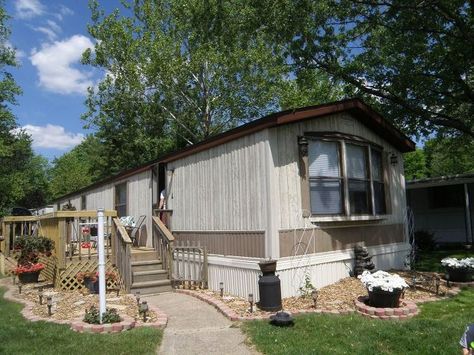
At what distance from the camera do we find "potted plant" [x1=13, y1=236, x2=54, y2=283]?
33.8 feet

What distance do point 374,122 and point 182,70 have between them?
15065 millimetres

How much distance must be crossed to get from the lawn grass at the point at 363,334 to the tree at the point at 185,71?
1695cm

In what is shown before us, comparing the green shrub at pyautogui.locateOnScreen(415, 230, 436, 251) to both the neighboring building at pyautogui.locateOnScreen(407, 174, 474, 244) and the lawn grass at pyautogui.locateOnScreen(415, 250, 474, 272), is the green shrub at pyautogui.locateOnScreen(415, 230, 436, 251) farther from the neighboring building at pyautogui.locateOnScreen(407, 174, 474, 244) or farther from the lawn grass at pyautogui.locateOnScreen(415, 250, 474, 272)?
the lawn grass at pyautogui.locateOnScreen(415, 250, 474, 272)

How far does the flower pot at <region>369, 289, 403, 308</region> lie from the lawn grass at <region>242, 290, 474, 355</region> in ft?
1.25

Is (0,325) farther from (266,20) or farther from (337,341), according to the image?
(266,20)

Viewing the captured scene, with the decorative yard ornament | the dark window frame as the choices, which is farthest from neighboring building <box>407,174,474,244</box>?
the dark window frame

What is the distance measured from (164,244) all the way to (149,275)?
2.76 feet

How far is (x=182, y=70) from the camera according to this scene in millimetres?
23297

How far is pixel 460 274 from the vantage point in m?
8.80

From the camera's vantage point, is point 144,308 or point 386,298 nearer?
point 144,308

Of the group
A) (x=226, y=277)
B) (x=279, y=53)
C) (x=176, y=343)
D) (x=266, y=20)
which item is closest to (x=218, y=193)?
(x=226, y=277)

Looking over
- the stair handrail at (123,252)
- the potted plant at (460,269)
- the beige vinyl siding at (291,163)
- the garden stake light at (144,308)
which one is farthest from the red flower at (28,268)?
the potted plant at (460,269)

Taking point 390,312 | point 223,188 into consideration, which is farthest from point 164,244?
point 390,312

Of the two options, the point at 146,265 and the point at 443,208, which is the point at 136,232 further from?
the point at 443,208
